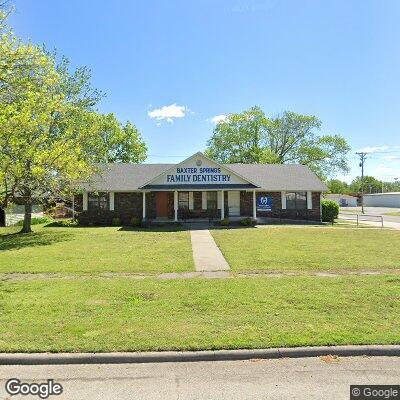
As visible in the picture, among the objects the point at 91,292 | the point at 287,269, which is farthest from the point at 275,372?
the point at 287,269

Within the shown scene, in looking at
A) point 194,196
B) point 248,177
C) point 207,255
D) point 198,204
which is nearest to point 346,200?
point 248,177

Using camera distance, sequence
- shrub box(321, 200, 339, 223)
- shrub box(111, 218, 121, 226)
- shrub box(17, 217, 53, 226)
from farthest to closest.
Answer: shrub box(321, 200, 339, 223), shrub box(17, 217, 53, 226), shrub box(111, 218, 121, 226)

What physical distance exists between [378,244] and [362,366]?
40.4 ft

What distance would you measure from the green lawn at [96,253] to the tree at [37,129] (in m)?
2.29

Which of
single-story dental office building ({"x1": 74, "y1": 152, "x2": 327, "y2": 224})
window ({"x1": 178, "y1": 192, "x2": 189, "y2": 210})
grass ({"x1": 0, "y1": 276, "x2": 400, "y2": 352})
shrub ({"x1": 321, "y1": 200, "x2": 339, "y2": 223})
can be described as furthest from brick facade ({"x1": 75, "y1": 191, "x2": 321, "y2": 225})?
grass ({"x1": 0, "y1": 276, "x2": 400, "y2": 352})

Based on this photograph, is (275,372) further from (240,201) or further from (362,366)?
(240,201)

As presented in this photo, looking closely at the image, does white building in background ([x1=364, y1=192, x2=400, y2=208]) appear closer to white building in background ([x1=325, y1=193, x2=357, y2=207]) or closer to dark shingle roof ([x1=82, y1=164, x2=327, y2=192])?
white building in background ([x1=325, y1=193, x2=357, y2=207])

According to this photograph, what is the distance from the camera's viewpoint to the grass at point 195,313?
17.8ft

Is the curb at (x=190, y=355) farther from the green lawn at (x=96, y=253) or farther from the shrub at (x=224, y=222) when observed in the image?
the shrub at (x=224, y=222)

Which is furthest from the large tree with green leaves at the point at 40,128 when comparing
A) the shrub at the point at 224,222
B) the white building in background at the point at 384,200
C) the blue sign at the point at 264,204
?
the white building in background at the point at 384,200

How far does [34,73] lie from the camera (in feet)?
44.9

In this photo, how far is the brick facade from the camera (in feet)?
89.2

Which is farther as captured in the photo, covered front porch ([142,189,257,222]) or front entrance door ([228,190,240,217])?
front entrance door ([228,190,240,217])

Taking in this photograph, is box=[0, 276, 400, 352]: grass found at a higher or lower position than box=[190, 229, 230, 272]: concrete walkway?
lower
